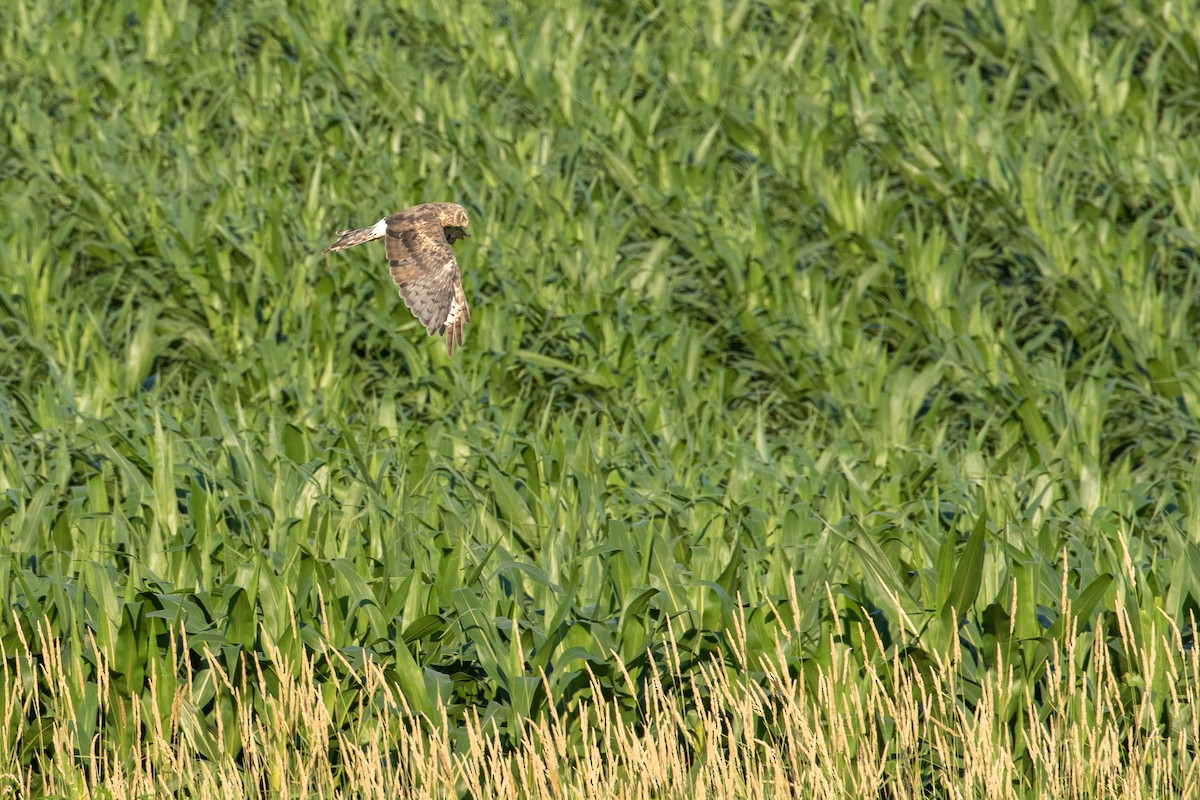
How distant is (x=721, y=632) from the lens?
330cm

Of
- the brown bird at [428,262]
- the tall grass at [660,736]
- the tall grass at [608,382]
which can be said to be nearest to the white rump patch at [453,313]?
the brown bird at [428,262]

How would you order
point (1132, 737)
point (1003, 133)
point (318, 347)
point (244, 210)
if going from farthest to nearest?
point (1003, 133) → point (244, 210) → point (318, 347) → point (1132, 737)

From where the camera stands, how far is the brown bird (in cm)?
365

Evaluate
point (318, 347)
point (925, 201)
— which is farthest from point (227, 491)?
point (925, 201)

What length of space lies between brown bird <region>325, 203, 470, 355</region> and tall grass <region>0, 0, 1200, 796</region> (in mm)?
543

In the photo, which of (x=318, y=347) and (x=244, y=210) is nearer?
(x=318, y=347)

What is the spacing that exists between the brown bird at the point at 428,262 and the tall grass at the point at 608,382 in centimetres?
54

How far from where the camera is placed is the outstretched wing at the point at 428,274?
12.0 ft

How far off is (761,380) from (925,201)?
148cm

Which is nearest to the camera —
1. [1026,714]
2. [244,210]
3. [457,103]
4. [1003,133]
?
[1026,714]

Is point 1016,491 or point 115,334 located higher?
point 1016,491

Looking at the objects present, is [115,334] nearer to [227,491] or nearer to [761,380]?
[227,491]

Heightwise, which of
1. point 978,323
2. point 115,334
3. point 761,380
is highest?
point 978,323

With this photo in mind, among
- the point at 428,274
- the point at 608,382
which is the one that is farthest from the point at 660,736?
the point at 608,382
